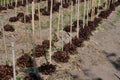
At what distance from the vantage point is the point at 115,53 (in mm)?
15703

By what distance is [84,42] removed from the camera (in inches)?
655

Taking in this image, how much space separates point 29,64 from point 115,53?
4.59 metres

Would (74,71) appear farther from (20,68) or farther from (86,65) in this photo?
(20,68)

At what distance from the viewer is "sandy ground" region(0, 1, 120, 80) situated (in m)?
13.1

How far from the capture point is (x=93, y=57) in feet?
49.2

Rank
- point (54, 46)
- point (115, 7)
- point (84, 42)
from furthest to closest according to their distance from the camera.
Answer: point (115, 7) < point (84, 42) < point (54, 46)

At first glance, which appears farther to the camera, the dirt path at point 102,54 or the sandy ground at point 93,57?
the dirt path at point 102,54

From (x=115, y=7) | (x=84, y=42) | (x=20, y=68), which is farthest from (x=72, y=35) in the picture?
(x=115, y=7)

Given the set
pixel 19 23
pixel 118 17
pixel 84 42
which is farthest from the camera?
pixel 118 17

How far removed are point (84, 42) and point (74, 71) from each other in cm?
353

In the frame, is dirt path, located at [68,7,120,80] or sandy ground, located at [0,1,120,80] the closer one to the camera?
sandy ground, located at [0,1,120,80]

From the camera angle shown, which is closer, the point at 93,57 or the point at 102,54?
the point at 93,57

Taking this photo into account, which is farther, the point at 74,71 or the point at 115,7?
the point at 115,7

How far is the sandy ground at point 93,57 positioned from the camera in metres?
13.1
